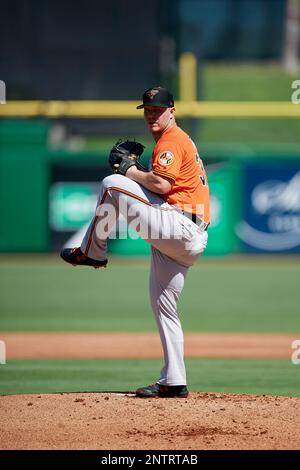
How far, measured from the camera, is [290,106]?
42.0ft

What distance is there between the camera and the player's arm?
4.99m

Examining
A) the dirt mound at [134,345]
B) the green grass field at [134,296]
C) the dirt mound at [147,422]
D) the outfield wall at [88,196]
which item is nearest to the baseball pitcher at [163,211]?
the dirt mound at [147,422]

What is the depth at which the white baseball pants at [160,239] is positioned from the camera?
197 inches

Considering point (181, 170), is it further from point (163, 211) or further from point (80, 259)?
point (80, 259)

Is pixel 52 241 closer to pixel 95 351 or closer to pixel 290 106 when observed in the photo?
pixel 290 106

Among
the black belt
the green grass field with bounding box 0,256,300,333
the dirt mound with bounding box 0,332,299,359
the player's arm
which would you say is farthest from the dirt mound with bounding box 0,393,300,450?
the green grass field with bounding box 0,256,300,333

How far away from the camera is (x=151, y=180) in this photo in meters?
5.00

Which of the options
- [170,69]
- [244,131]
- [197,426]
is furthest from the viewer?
[244,131]

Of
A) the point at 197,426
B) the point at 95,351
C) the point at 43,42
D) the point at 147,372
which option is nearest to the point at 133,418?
the point at 197,426

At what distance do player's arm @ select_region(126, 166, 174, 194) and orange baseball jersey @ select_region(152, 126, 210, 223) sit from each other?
0.03 metres

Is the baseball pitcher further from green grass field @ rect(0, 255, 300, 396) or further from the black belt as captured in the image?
green grass field @ rect(0, 255, 300, 396)

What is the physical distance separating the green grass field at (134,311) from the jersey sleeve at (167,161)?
5.33ft

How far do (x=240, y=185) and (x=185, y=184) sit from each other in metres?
A: 8.25

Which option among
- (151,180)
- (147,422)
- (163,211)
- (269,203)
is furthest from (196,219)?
(269,203)
